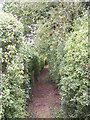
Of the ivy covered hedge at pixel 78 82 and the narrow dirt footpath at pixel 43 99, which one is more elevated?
the ivy covered hedge at pixel 78 82

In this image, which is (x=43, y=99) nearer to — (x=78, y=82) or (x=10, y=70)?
(x=78, y=82)

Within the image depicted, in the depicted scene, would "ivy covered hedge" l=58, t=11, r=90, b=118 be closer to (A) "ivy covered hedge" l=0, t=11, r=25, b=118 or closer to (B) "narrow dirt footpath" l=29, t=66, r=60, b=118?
(A) "ivy covered hedge" l=0, t=11, r=25, b=118

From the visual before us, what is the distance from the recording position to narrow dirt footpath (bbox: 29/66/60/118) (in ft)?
12.4

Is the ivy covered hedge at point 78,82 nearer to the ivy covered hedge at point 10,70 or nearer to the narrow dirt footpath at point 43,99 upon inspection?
the ivy covered hedge at point 10,70

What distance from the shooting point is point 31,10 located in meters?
5.56

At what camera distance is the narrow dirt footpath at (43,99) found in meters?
3.79

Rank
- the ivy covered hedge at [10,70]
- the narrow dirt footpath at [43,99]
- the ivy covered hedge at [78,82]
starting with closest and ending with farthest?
1. the ivy covered hedge at [10,70]
2. the ivy covered hedge at [78,82]
3. the narrow dirt footpath at [43,99]

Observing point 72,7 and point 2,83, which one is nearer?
point 2,83

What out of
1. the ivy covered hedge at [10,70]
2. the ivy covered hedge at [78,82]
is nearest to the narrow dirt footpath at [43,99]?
the ivy covered hedge at [78,82]

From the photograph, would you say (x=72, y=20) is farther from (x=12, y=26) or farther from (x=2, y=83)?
(x=2, y=83)

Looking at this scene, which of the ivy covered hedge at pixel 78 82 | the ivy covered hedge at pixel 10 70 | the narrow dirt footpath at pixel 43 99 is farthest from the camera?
the narrow dirt footpath at pixel 43 99

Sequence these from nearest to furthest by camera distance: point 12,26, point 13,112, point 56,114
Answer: point 13,112 → point 12,26 → point 56,114

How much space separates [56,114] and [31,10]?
11.3 ft

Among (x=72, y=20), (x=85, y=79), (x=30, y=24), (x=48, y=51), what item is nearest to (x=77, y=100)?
(x=85, y=79)
